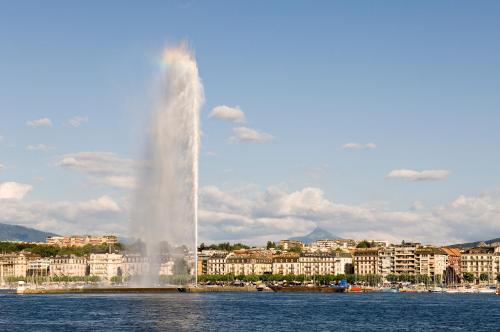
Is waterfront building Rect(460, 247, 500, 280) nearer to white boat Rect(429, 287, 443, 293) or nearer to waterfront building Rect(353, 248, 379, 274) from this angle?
waterfront building Rect(353, 248, 379, 274)

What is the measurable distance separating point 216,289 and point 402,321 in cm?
7019

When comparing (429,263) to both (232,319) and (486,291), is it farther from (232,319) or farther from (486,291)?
(232,319)

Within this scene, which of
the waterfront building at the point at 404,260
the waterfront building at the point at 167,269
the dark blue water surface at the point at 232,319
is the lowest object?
the dark blue water surface at the point at 232,319

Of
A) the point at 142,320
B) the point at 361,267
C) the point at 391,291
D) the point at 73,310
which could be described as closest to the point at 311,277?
the point at 361,267

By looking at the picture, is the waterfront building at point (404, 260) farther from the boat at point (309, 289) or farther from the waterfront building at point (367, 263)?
the boat at point (309, 289)

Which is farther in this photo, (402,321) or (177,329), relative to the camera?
(402,321)

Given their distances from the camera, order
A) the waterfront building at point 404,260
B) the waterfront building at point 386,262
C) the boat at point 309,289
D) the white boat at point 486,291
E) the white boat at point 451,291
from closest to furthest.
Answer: the boat at point 309,289 → the white boat at point 486,291 → the white boat at point 451,291 → the waterfront building at point 404,260 → the waterfront building at point 386,262

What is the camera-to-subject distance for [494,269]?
196 meters

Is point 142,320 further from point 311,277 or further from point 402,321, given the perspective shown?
point 311,277

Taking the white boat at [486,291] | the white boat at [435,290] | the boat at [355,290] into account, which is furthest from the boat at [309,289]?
the white boat at [486,291]

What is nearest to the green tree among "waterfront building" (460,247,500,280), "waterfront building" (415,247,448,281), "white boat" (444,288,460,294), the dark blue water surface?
"waterfront building" (460,247,500,280)

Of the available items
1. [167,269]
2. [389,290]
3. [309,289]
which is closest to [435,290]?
[389,290]

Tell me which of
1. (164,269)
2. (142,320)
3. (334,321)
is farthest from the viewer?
A: (164,269)

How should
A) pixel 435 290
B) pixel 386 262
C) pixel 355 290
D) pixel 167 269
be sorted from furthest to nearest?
1. pixel 386 262
2. pixel 435 290
3. pixel 355 290
4. pixel 167 269
